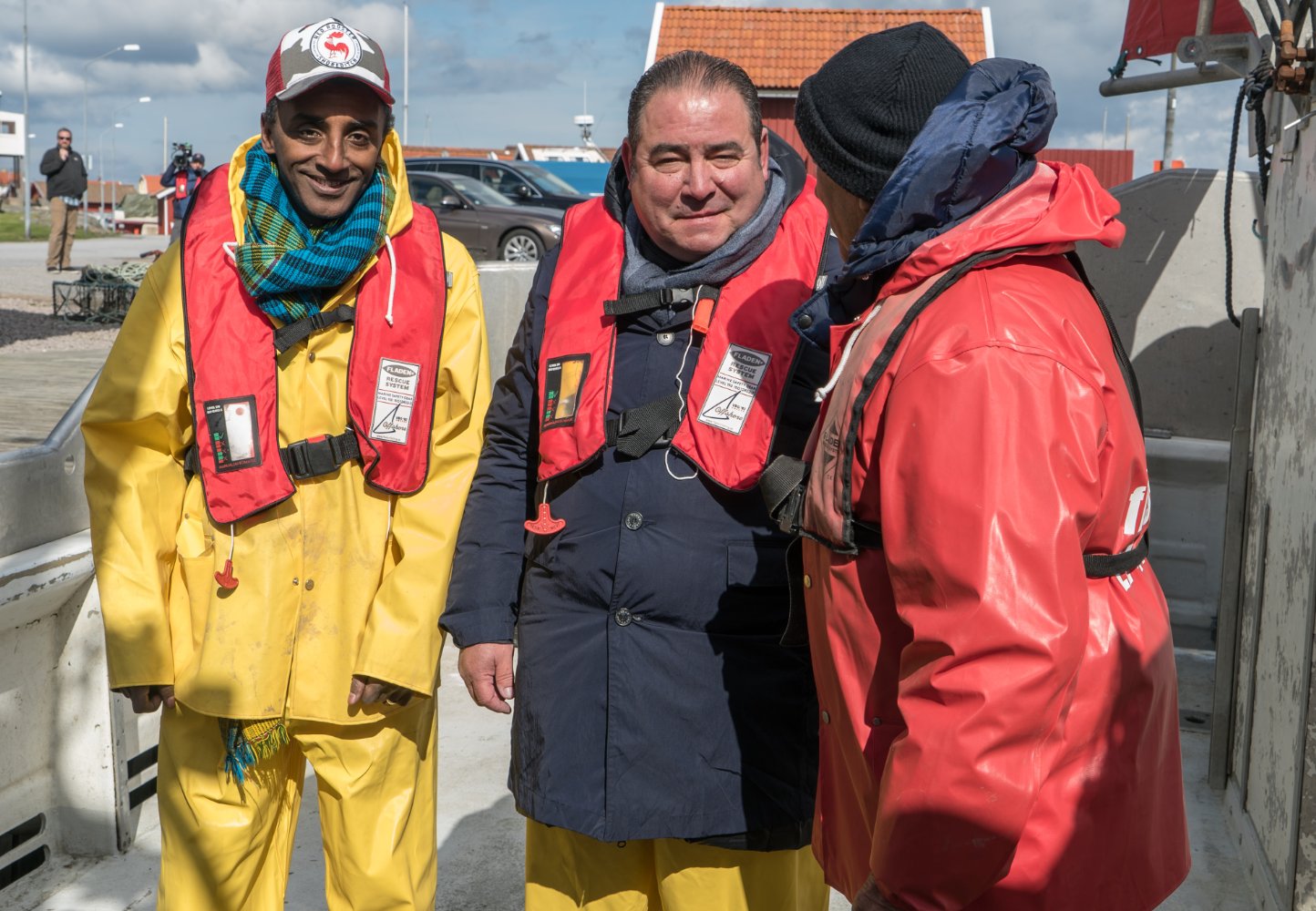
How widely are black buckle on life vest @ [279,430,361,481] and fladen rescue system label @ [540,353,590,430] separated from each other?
0.41 meters

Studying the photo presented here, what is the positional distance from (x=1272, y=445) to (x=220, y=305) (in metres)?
3.05

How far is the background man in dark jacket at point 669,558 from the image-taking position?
2348mm

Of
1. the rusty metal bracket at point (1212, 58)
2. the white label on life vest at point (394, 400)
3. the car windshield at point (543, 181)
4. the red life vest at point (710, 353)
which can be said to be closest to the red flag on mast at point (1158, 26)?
the rusty metal bracket at point (1212, 58)

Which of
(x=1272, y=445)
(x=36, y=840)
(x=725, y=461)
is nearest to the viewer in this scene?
(x=725, y=461)

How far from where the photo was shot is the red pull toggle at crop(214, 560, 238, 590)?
254cm

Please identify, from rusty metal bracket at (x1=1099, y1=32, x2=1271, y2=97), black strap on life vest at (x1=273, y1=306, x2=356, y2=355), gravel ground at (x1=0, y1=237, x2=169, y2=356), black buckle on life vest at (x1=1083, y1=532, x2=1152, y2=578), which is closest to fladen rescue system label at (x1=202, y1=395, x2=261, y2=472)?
black strap on life vest at (x1=273, y1=306, x2=356, y2=355)

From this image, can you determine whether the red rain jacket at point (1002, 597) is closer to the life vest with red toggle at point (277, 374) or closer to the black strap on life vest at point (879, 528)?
the black strap on life vest at point (879, 528)

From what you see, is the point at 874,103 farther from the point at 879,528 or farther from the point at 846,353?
the point at 879,528

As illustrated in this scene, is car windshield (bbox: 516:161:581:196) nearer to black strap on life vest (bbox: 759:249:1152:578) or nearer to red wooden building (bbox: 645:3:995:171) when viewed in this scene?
red wooden building (bbox: 645:3:995:171)

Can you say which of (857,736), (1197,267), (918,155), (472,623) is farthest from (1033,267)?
(1197,267)

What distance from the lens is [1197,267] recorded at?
6.46 m

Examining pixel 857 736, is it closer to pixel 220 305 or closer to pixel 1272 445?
pixel 220 305

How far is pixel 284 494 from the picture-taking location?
2.54m

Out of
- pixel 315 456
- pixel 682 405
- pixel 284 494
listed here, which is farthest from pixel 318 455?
pixel 682 405
